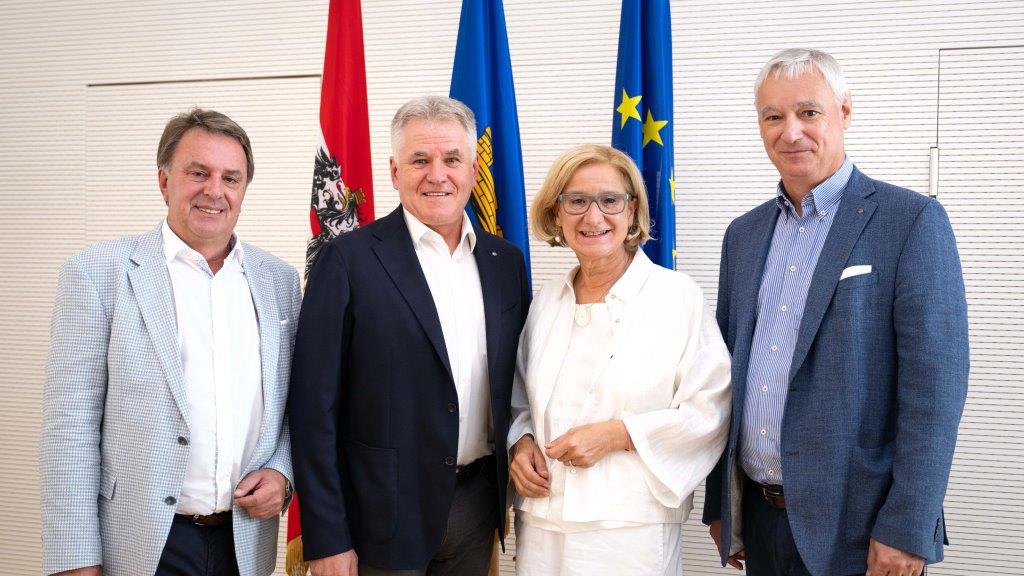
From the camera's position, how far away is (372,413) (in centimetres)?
192

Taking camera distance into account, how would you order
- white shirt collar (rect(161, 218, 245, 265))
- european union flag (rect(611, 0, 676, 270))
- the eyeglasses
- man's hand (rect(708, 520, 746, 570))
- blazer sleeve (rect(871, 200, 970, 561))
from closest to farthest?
1. blazer sleeve (rect(871, 200, 970, 561))
2. white shirt collar (rect(161, 218, 245, 265))
3. the eyeglasses
4. man's hand (rect(708, 520, 746, 570))
5. european union flag (rect(611, 0, 676, 270))

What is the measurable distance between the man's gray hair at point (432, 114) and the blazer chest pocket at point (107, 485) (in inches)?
42.9

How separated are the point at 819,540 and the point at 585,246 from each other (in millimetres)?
914

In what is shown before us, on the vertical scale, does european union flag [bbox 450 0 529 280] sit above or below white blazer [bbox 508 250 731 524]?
above

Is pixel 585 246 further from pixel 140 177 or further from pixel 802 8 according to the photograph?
pixel 140 177

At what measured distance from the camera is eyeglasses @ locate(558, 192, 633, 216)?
1976 millimetres

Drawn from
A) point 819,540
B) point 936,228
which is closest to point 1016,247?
point 936,228

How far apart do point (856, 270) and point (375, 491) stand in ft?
4.28

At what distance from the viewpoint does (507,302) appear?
83.7 inches

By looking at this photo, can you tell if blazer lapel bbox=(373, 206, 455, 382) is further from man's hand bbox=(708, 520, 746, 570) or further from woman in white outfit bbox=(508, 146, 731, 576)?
man's hand bbox=(708, 520, 746, 570)

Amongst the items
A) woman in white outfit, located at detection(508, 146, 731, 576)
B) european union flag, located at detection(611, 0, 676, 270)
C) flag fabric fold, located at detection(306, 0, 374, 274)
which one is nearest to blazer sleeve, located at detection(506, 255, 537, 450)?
woman in white outfit, located at detection(508, 146, 731, 576)

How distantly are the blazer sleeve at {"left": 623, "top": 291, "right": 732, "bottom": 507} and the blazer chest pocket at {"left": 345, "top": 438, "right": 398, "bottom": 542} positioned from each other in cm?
62

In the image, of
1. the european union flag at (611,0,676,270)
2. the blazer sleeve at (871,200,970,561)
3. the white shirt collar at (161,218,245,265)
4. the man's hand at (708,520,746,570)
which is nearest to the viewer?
the blazer sleeve at (871,200,970,561)

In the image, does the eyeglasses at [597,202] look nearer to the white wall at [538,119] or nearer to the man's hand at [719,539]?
the man's hand at [719,539]
